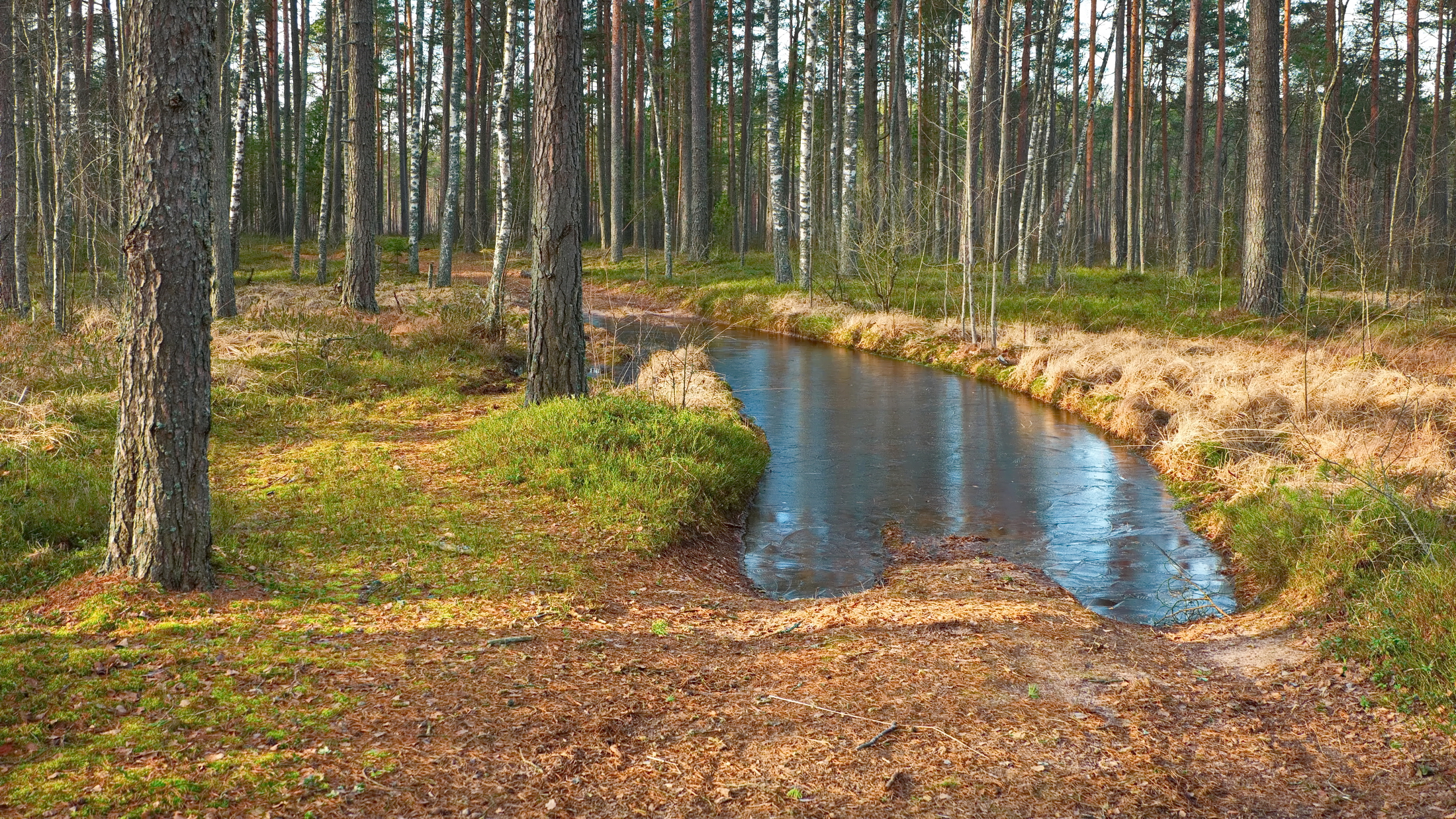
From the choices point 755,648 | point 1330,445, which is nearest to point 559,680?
point 755,648

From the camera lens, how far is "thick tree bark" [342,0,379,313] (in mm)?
15102

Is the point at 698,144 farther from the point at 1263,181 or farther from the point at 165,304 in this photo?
the point at 165,304

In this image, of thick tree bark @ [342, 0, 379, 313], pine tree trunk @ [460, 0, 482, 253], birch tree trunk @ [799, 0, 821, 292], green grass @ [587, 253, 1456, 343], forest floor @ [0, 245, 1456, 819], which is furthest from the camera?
pine tree trunk @ [460, 0, 482, 253]

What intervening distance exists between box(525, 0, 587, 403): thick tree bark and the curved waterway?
1038 mm

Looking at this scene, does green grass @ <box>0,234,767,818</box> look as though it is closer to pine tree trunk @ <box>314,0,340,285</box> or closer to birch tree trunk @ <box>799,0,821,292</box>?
pine tree trunk @ <box>314,0,340,285</box>

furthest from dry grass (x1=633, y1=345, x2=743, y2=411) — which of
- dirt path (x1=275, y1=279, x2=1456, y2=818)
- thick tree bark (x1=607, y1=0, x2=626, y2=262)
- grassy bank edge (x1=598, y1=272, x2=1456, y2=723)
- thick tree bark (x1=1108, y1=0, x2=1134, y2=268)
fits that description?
thick tree bark (x1=1108, y1=0, x2=1134, y2=268)

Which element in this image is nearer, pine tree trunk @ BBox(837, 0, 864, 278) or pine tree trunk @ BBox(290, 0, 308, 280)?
pine tree trunk @ BBox(837, 0, 864, 278)

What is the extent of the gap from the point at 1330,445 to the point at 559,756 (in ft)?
23.5

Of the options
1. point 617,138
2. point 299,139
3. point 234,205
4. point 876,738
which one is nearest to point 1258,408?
point 876,738

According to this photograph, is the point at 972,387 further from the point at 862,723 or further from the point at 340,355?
the point at 862,723

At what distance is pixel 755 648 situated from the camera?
489 centimetres

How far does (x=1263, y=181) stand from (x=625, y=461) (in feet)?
43.9

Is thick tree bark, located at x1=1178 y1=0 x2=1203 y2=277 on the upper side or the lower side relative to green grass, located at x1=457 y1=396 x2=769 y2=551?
upper

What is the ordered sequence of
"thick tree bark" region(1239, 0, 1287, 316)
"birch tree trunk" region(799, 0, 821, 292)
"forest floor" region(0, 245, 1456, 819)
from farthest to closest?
1. "birch tree trunk" region(799, 0, 821, 292)
2. "thick tree bark" region(1239, 0, 1287, 316)
3. "forest floor" region(0, 245, 1456, 819)
